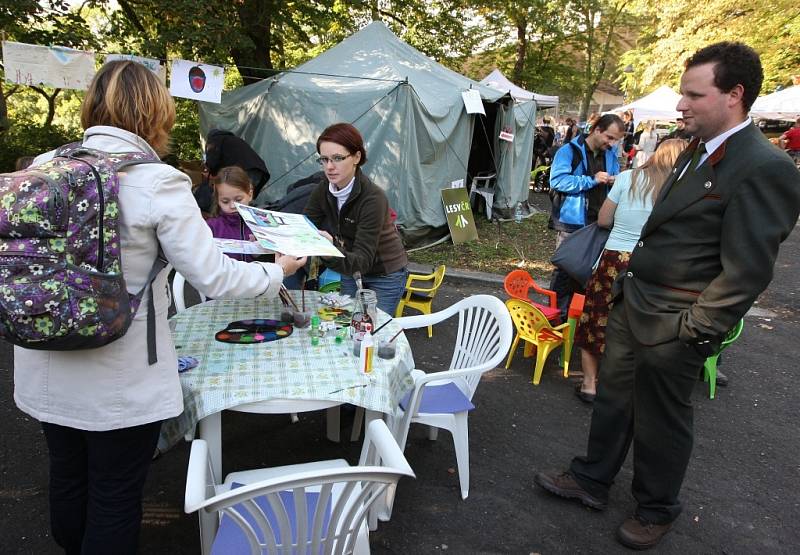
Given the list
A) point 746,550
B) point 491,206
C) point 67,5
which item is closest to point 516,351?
point 746,550

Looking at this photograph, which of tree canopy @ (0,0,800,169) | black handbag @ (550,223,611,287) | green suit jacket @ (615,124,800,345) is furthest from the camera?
tree canopy @ (0,0,800,169)

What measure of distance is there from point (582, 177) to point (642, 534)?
9.30ft

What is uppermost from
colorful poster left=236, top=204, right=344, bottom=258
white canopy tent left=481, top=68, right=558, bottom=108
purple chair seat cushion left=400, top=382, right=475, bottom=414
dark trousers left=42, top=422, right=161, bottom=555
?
white canopy tent left=481, top=68, right=558, bottom=108

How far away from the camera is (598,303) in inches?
137

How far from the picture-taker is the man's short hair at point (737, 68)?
1.76 metres

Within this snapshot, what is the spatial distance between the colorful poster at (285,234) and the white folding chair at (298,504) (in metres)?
0.73

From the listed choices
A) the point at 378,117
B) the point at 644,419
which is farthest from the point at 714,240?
the point at 378,117

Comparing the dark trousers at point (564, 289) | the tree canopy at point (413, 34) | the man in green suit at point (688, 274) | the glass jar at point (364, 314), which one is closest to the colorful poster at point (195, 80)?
the tree canopy at point (413, 34)

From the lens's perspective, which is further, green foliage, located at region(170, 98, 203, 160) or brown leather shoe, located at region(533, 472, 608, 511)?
green foliage, located at region(170, 98, 203, 160)

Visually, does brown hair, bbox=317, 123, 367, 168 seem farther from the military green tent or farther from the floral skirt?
the military green tent

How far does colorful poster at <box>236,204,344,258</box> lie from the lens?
6.37ft

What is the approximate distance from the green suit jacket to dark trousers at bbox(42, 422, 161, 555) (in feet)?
6.31

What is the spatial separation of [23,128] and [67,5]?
12.6 ft

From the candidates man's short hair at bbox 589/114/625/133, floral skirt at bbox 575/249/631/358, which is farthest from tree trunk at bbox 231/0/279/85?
floral skirt at bbox 575/249/631/358
